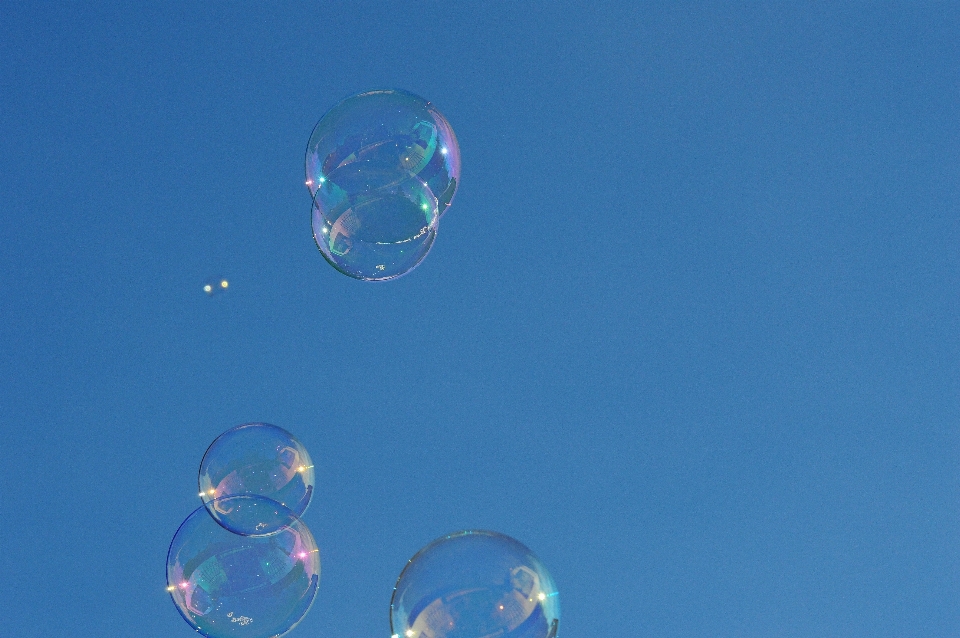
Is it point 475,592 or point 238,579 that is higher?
point 238,579

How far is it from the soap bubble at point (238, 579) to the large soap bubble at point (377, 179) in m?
1.74

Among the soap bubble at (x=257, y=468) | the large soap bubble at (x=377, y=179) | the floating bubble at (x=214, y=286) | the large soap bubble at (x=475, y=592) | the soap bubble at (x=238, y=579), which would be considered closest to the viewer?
the large soap bubble at (x=475, y=592)

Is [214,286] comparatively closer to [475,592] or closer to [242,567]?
[242,567]

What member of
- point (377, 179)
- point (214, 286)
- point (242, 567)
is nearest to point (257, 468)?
point (242, 567)

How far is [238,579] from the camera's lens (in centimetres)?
496

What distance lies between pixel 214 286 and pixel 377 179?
3474mm

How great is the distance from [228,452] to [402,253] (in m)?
1.93

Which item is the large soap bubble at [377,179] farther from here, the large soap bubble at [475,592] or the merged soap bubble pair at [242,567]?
the large soap bubble at [475,592]

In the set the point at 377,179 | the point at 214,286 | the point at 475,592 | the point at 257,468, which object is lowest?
the point at 475,592

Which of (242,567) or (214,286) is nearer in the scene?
(242,567)

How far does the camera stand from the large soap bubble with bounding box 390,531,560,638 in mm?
3865

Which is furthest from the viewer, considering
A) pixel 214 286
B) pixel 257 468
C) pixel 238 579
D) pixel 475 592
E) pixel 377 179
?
pixel 214 286

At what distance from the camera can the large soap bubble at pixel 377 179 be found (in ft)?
15.8

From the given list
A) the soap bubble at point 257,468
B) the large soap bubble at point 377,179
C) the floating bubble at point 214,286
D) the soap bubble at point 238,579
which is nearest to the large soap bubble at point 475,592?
the soap bubble at point 238,579
